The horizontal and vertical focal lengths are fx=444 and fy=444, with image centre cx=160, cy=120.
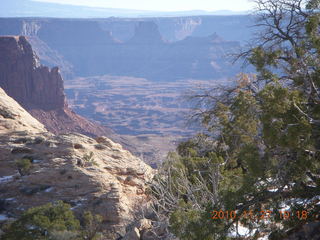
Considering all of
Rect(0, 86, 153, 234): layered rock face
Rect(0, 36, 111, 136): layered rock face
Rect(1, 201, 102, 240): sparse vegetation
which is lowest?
Rect(0, 36, 111, 136): layered rock face

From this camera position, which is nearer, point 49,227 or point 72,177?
point 49,227

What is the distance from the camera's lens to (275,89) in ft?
22.0

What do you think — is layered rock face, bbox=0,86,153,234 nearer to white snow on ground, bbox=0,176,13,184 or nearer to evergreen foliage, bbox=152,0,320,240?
white snow on ground, bbox=0,176,13,184

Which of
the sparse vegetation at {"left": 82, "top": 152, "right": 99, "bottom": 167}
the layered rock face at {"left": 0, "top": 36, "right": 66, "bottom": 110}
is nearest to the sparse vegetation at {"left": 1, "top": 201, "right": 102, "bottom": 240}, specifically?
the sparse vegetation at {"left": 82, "top": 152, "right": 99, "bottom": 167}

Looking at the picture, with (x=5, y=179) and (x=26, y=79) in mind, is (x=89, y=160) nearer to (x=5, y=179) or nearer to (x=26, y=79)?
(x=5, y=179)

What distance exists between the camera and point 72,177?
17469mm

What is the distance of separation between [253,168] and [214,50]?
19000cm

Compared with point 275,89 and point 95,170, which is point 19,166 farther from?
point 275,89

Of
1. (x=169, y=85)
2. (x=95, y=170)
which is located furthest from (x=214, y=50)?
(x=95, y=170)
